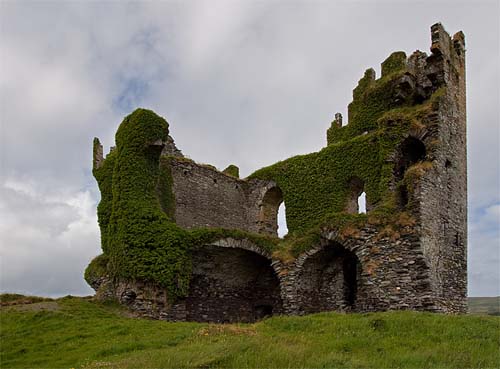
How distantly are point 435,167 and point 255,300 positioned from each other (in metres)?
10.1

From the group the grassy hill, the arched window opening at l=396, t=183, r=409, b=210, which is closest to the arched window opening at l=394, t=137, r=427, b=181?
the arched window opening at l=396, t=183, r=409, b=210

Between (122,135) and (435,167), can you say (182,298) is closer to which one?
(122,135)

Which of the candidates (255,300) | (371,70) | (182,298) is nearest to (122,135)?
(182,298)

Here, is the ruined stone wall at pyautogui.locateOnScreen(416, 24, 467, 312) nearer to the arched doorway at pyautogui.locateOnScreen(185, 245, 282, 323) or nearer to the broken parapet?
the arched doorway at pyautogui.locateOnScreen(185, 245, 282, 323)

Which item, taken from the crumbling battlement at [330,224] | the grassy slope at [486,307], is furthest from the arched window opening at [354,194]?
the grassy slope at [486,307]

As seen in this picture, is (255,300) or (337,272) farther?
(255,300)

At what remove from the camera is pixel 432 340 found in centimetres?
→ 1442

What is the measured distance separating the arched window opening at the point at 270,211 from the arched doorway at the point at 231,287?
4840mm

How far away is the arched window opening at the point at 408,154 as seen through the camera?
77.6 ft

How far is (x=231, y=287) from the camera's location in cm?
2552

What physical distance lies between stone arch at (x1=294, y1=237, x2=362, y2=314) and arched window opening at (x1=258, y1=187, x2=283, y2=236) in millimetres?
6962

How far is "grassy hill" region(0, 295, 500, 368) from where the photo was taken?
41.0 feet

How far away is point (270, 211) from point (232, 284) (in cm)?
660

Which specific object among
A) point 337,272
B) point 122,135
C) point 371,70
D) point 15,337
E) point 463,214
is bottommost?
point 15,337
